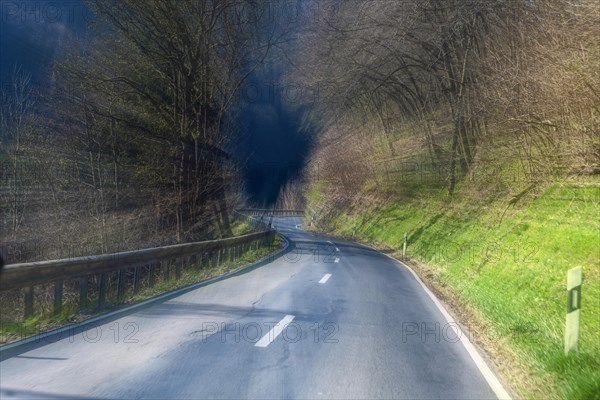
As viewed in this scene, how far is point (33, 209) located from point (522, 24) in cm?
1676

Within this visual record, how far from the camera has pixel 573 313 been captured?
6000 mm

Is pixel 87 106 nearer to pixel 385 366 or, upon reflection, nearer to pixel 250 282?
pixel 250 282

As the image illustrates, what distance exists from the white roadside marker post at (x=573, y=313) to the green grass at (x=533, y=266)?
0.13 metres

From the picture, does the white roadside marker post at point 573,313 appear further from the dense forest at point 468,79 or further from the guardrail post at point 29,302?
the guardrail post at point 29,302

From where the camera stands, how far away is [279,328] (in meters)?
7.67

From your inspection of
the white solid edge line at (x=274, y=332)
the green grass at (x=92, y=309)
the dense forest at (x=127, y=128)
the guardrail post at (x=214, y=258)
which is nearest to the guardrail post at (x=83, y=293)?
the green grass at (x=92, y=309)

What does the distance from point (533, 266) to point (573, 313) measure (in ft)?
15.9

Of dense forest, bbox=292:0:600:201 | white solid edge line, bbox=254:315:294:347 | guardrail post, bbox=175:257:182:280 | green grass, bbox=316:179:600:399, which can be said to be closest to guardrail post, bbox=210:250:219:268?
guardrail post, bbox=175:257:182:280

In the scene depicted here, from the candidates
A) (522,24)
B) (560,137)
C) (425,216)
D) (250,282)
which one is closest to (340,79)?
(425,216)

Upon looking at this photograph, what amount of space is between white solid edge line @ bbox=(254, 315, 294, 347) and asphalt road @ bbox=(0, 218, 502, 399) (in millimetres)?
14

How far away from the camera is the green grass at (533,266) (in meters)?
5.92

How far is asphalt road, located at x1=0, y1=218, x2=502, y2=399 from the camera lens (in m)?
5.05

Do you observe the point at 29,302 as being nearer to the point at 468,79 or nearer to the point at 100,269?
the point at 100,269

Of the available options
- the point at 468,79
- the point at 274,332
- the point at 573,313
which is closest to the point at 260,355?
the point at 274,332
